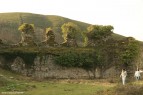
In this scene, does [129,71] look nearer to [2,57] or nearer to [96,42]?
[96,42]

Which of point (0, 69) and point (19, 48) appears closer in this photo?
point (0, 69)

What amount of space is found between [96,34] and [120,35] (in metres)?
33.3

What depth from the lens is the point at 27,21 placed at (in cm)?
8919

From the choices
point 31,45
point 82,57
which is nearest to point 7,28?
point 31,45

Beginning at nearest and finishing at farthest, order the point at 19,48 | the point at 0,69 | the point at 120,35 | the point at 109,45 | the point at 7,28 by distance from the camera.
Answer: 1. the point at 0,69
2. the point at 19,48
3. the point at 109,45
4. the point at 7,28
5. the point at 120,35

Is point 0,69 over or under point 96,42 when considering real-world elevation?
under

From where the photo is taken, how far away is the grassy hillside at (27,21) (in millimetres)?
76519

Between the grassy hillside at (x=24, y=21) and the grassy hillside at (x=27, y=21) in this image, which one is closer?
the grassy hillside at (x=24, y=21)

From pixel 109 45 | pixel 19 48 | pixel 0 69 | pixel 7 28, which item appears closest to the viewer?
pixel 0 69

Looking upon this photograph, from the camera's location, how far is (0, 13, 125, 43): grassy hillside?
3013 inches

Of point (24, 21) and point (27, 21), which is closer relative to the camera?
point (24, 21)

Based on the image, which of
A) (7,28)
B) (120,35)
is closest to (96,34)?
(7,28)

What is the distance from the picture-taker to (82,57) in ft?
173

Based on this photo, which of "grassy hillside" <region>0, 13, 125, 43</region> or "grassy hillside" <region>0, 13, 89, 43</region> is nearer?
"grassy hillside" <region>0, 13, 89, 43</region>
